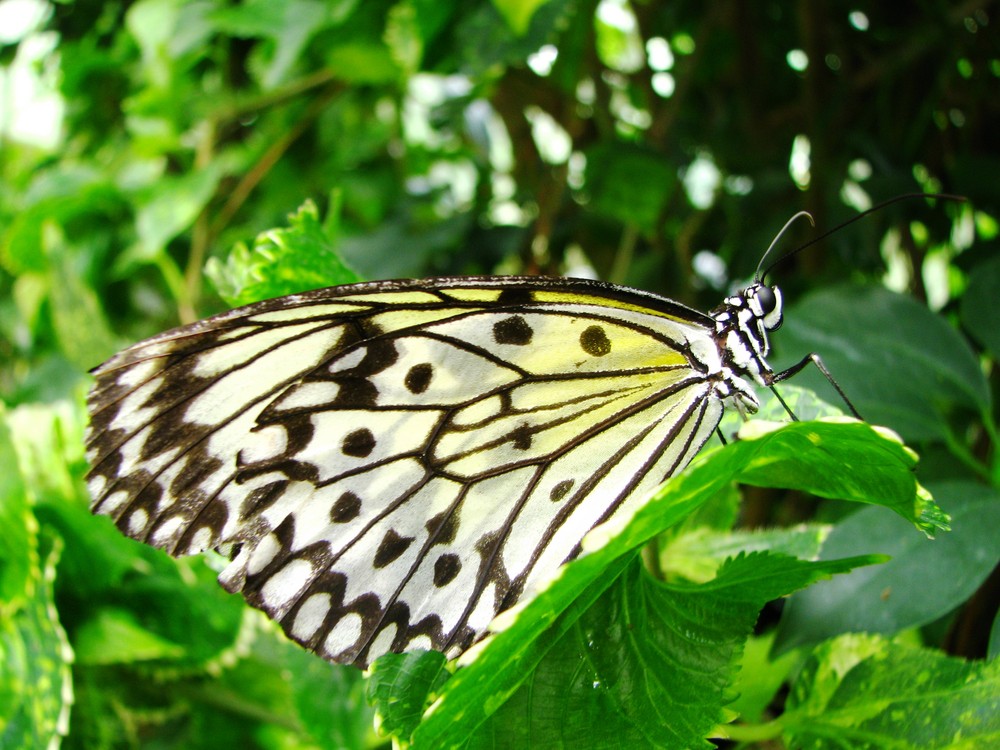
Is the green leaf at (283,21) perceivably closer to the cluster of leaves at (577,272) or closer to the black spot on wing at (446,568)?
the cluster of leaves at (577,272)

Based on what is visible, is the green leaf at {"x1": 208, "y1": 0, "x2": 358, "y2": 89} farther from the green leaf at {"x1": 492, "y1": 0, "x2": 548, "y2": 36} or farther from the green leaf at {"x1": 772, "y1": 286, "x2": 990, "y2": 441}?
the green leaf at {"x1": 772, "y1": 286, "x2": 990, "y2": 441}

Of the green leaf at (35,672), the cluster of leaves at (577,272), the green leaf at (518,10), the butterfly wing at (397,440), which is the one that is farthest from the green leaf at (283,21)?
the green leaf at (35,672)

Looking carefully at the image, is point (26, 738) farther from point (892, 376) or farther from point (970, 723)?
point (892, 376)

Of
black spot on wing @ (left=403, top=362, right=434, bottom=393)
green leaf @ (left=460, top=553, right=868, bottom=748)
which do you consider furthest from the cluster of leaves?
black spot on wing @ (left=403, top=362, right=434, bottom=393)

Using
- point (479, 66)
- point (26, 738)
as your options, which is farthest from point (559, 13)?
point (26, 738)

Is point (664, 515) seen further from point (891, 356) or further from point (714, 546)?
point (891, 356)

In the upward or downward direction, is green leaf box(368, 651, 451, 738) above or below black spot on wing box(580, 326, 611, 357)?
below

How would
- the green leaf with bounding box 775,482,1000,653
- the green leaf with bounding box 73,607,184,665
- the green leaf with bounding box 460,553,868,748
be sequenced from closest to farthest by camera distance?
the green leaf with bounding box 460,553,868,748, the green leaf with bounding box 775,482,1000,653, the green leaf with bounding box 73,607,184,665

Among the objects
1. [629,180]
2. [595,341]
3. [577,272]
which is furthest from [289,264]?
[577,272]
